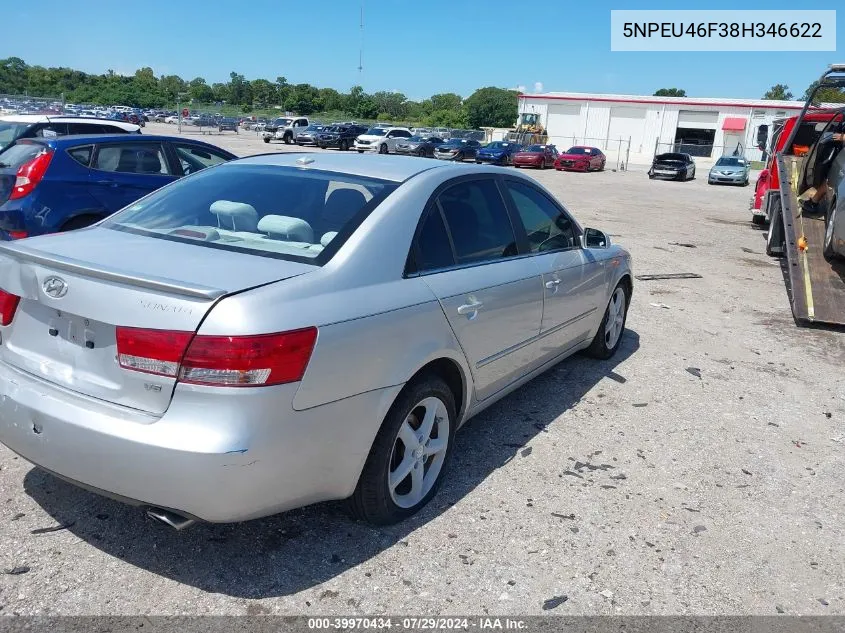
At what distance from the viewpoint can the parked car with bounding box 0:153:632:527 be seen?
2.40 metres

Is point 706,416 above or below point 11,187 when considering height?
below

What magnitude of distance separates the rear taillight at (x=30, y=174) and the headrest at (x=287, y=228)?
4270 mm

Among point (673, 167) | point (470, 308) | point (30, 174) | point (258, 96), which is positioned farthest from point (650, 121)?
point (258, 96)

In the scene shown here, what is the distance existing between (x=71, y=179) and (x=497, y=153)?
34.0m

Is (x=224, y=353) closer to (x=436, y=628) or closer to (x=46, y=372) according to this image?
(x=46, y=372)

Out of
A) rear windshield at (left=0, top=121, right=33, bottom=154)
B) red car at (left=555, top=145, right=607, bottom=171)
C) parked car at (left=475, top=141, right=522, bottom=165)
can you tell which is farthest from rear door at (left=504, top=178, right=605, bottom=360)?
red car at (left=555, top=145, right=607, bottom=171)

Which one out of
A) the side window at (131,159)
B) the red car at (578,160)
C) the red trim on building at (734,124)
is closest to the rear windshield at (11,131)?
the side window at (131,159)

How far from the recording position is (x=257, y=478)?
2.46m

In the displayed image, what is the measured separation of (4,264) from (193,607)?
5.33 feet

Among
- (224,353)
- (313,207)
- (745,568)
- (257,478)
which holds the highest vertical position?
(313,207)

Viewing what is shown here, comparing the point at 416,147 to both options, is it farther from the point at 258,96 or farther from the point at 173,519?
the point at 258,96

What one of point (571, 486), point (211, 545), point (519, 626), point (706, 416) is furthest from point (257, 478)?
point (706, 416)

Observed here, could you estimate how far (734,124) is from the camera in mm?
62625

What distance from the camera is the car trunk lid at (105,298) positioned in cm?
244
